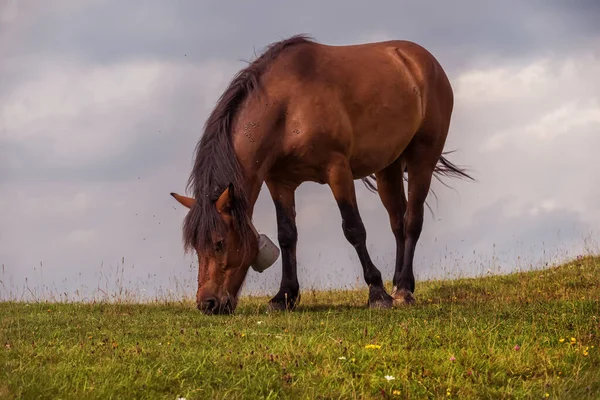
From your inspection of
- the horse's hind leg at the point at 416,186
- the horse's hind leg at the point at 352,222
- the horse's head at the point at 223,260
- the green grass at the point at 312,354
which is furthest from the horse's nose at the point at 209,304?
the horse's hind leg at the point at 416,186

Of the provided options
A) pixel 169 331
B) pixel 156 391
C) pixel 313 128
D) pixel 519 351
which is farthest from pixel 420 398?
pixel 313 128

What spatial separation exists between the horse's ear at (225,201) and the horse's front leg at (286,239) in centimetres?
152

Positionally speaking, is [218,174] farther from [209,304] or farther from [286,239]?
[286,239]

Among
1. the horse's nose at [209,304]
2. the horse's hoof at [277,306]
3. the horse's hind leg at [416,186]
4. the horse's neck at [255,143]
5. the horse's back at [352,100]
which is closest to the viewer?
the horse's nose at [209,304]

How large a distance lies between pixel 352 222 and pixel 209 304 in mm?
2254

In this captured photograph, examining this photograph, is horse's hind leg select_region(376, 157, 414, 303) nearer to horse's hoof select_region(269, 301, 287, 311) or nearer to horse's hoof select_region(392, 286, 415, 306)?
horse's hoof select_region(392, 286, 415, 306)

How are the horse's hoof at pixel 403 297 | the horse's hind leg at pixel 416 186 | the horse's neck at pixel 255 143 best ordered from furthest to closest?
the horse's hind leg at pixel 416 186
the horse's hoof at pixel 403 297
the horse's neck at pixel 255 143

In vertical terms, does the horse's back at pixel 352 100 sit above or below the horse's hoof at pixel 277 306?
above

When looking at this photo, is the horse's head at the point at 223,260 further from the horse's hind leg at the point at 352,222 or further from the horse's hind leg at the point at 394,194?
the horse's hind leg at the point at 394,194

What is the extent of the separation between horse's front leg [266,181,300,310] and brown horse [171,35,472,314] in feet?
0.05

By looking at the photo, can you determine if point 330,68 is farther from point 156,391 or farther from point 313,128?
point 156,391

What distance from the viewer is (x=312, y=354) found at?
248 inches

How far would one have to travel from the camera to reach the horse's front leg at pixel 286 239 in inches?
410

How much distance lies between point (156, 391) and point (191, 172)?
427 centimetres
